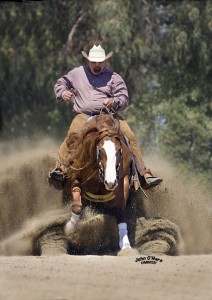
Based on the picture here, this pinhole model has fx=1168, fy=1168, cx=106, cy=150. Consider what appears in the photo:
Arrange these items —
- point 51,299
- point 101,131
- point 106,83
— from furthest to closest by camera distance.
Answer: point 106,83, point 101,131, point 51,299

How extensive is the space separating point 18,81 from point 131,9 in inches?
135

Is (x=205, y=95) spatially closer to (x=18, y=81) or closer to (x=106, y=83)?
(x=18, y=81)

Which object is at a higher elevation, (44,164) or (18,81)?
(18,81)

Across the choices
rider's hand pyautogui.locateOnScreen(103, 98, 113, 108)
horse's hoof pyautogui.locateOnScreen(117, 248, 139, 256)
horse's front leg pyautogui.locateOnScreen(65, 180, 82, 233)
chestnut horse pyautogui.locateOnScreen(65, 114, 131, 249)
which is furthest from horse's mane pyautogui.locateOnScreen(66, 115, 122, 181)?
horse's hoof pyautogui.locateOnScreen(117, 248, 139, 256)

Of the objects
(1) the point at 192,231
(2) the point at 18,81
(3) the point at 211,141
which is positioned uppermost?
(2) the point at 18,81

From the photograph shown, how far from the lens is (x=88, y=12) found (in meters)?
27.2

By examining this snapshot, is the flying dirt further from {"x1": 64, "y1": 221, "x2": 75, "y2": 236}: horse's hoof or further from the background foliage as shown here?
the background foliage

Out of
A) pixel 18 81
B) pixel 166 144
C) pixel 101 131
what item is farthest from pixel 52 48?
pixel 101 131

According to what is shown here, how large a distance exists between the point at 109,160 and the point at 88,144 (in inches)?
24.0

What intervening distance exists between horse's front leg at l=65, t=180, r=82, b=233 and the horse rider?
0.28 meters

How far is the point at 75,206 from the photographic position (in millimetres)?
13359

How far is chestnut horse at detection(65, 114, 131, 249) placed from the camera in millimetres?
13133

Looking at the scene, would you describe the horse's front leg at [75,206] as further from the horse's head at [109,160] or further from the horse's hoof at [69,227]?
the horse's head at [109,160]

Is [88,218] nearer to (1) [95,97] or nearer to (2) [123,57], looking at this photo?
(1) [95,97]
